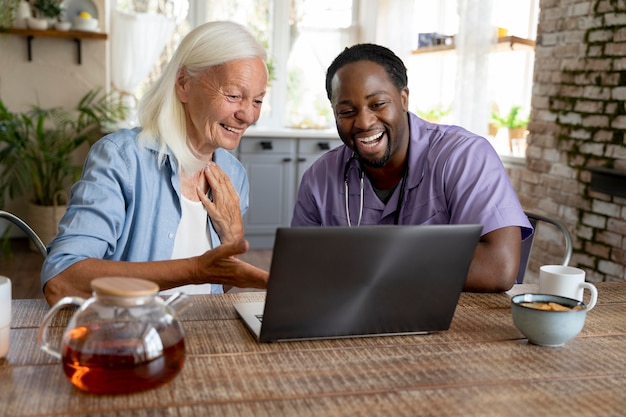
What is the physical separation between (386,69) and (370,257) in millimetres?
907

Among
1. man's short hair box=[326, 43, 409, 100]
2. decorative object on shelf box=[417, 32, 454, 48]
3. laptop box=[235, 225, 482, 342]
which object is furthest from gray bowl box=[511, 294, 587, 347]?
decorative object on shelf box=[417, 32, 454, 48]

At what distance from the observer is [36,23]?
503cm

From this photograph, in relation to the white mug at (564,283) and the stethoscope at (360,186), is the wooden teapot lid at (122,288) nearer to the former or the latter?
the white mug at (564,283)

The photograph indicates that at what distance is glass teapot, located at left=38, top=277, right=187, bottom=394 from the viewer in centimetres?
100

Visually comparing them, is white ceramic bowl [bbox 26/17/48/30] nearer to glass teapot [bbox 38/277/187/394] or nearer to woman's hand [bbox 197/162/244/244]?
woman's hand [bbox 197/162/244/244]

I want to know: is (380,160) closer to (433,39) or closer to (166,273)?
(166,273)

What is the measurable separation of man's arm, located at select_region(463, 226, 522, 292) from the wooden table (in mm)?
246

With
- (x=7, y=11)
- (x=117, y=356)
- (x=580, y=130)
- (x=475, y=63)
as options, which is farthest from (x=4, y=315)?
(x=7, y=11)

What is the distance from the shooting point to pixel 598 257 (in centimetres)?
352

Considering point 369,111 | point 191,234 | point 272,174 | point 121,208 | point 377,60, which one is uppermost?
point 377,60

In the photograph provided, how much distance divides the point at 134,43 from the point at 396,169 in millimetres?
3992

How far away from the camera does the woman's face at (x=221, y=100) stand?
186 centimetres

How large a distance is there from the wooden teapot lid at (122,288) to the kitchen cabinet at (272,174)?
14.4ft

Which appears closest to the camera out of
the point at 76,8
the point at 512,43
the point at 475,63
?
the point at 512,43
